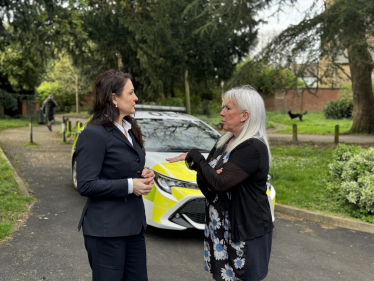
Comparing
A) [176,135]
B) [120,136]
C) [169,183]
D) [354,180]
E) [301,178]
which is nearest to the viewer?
[120,136]

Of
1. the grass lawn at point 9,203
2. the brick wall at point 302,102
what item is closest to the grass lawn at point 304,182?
the grass lawn at point 9,203

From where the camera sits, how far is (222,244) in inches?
106

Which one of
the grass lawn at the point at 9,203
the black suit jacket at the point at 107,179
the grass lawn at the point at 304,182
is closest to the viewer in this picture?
the black suit jacket at the point at 107,179

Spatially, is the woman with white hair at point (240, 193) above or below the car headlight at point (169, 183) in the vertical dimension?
above

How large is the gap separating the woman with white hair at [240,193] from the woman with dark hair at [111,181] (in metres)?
0.46

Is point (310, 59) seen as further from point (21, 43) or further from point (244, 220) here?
point (21, 43)

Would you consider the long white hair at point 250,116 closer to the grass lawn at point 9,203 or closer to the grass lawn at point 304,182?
the grass lawn at point 9,203

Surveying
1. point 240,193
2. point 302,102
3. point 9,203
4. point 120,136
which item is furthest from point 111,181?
point 302,102

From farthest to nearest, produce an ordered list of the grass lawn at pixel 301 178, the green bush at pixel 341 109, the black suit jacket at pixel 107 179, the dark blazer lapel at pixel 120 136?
1. the green bush at pixel 341 109
2. the grass lawn at pixel 301 178
3. the dark blazer lapel at pixel 120 136
4. the black suit jacket at pixel 107 179

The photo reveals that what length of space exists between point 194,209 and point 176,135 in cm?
182

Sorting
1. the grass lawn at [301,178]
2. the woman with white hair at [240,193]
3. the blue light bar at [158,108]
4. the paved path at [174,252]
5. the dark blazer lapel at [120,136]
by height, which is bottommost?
the paved path at [174,252]

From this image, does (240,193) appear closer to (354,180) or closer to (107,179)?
(107,179)

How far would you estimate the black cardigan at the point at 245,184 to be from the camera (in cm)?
251

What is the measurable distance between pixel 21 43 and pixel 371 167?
13.6 meters
